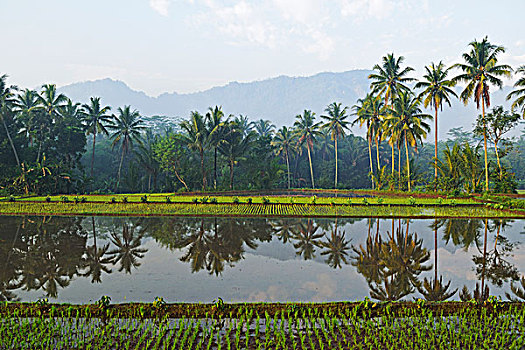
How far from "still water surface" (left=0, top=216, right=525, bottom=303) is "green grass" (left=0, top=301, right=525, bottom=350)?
107 cm

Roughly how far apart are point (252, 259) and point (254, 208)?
11.0 meters

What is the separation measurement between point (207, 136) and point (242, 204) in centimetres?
1620

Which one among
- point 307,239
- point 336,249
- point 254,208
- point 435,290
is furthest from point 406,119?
point 435,290

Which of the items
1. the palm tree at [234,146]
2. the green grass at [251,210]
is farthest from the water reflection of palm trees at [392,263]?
the palm tree at [234,146]

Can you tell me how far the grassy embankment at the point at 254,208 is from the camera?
2162 centimetres

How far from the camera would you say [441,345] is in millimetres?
6137

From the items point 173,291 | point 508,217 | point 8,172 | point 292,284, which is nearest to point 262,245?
point 292,284

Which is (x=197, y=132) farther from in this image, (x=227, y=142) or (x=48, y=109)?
(x=48, y=109)

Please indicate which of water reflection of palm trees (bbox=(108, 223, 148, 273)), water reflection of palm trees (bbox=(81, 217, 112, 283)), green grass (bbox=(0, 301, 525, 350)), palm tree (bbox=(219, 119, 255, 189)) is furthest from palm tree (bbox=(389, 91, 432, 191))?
green grass (bbox=(0, 301, 525, 350))

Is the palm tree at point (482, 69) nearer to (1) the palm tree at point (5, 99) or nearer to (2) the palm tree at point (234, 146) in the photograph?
(2) the palm tree at point (234, 146)

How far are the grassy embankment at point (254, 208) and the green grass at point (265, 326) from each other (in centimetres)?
1367

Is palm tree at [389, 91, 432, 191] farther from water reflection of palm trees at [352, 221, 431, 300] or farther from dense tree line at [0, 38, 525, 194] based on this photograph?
water reflection of palm trees at [352, 221, 431, 300]

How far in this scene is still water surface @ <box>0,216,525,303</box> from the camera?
29.9 feet

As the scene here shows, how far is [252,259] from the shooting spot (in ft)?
40.2
